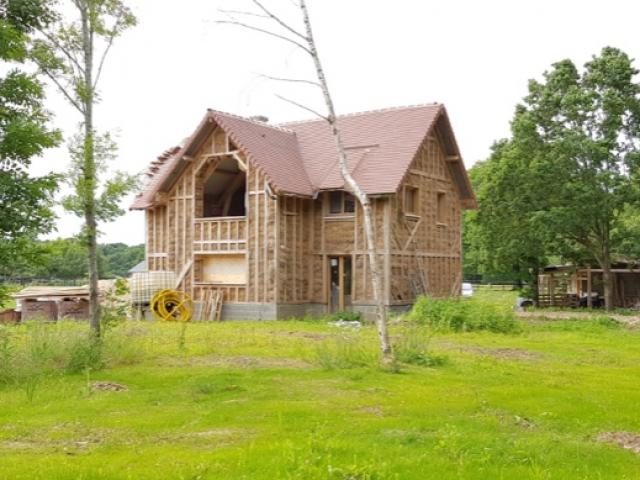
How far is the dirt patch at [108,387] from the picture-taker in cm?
1105

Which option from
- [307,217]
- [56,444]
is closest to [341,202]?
[307,217]

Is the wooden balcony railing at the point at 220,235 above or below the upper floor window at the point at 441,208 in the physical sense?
below

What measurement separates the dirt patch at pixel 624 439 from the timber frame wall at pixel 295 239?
58.2ft

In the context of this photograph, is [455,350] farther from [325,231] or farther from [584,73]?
[584,73]

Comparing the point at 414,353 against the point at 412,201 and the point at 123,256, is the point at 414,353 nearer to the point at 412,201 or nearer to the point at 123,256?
the point at 412,201

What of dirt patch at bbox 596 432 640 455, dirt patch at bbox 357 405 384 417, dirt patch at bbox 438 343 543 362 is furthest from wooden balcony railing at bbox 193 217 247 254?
dirt patch at bbox 596 432 640 455

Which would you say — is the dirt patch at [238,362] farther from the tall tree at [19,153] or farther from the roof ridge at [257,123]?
the roof ridge at [257,123]

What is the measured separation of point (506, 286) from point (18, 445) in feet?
217

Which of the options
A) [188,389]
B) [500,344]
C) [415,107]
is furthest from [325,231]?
[188,389]

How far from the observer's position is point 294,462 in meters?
6.65

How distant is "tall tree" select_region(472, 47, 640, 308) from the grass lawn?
45.8 feet

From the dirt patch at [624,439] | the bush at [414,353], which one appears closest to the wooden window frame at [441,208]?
the bush at [414,353]

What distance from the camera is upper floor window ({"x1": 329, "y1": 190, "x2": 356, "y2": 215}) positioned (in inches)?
1083

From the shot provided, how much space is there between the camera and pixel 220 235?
1101 inches
